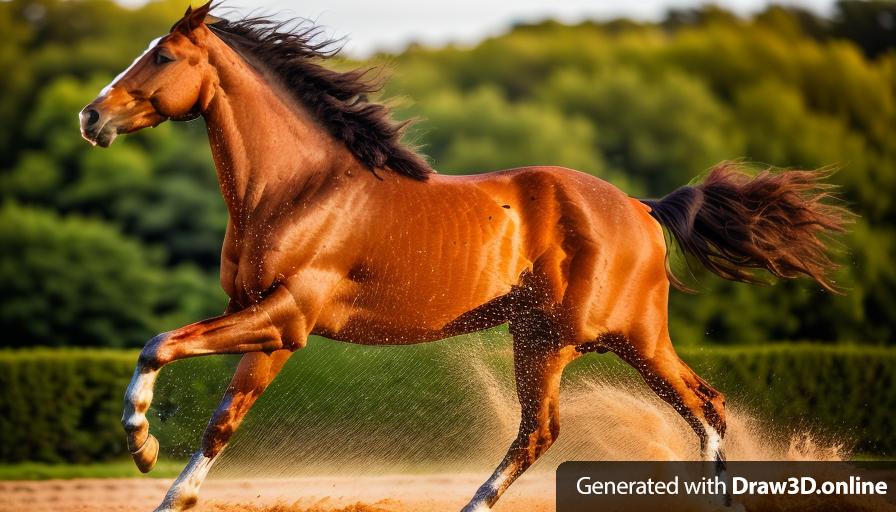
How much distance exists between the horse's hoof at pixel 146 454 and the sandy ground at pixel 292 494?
141 cm

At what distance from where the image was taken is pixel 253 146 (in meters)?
5.76

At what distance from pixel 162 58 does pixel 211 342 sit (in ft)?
4.42

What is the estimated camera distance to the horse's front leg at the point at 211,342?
525cm

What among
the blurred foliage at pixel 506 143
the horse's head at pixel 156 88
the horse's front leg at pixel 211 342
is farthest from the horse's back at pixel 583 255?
the blurred foliage at pixel 506 143

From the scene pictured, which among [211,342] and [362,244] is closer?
[211,342]

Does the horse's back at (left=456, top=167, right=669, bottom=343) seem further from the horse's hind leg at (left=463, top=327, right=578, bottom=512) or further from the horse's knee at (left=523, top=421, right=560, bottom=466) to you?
the horse's knee at (left=523, top=421, right=560, bottom=466)

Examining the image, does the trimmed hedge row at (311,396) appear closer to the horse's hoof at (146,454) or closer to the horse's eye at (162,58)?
the horse's hoof at (146,454)

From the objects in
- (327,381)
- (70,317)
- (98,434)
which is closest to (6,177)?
(70,317)

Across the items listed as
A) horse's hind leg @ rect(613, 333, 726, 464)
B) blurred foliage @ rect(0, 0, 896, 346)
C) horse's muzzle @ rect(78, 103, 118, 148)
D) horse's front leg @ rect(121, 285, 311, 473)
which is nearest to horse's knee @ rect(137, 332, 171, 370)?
horse's front leg @ rect(121, 285, 311, 473)

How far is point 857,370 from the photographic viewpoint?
419 inches

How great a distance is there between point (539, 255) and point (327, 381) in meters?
2.84

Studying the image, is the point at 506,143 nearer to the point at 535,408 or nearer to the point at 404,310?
the point at 535,408

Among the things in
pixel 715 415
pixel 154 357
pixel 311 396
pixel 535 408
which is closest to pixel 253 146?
pixel 154 357

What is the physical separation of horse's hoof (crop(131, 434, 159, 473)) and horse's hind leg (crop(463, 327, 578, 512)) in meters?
1.72
